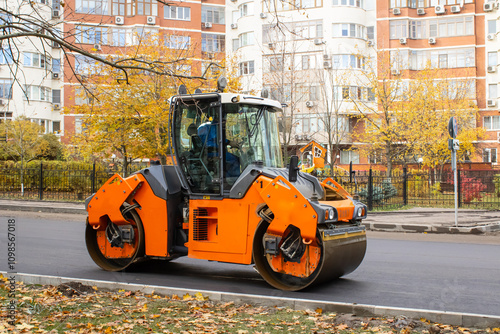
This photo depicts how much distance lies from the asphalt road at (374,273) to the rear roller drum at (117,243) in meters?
0.23

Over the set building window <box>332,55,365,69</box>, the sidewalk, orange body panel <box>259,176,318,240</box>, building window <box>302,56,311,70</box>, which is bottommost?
the sidewalk

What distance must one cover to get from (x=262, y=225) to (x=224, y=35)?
53006 millimetres

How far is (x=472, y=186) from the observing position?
2400 centimetres

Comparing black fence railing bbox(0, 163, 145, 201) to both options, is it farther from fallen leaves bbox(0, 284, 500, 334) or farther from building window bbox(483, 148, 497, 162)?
building window bbox(483, 148, 497, 162)

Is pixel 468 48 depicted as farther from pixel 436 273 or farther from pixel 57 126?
pixel 436 273

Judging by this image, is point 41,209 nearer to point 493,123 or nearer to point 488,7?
point 493,123

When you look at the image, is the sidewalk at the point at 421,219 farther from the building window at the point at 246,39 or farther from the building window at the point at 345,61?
the building window at the point at 246,39

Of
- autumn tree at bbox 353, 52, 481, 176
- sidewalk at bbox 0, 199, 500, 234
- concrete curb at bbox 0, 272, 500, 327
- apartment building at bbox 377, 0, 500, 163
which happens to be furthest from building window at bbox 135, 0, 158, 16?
concrete curb at bbox 0, 272, 500, 327

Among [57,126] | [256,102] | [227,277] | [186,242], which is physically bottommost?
[227,277]

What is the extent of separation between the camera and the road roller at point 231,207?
7707mm

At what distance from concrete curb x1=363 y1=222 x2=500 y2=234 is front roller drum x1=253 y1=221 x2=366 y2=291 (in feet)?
31.6

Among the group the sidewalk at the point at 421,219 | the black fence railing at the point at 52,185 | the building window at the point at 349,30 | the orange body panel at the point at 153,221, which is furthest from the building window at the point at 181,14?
the orange body panel at the point at 153,221

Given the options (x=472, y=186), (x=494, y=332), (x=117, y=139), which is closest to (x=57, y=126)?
(x=117, y=139)

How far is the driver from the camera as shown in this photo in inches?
339
